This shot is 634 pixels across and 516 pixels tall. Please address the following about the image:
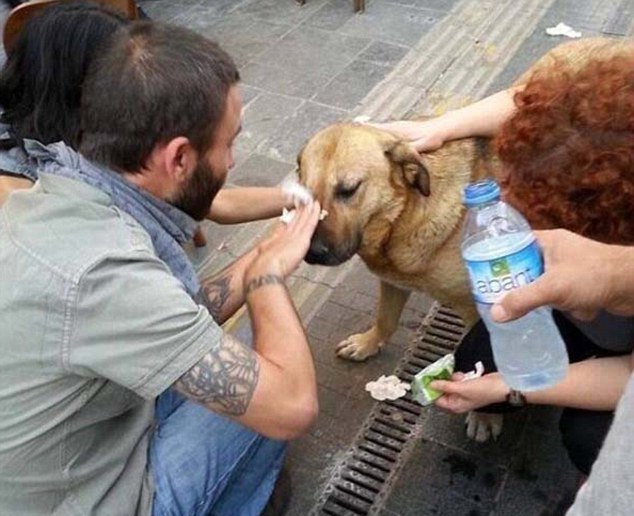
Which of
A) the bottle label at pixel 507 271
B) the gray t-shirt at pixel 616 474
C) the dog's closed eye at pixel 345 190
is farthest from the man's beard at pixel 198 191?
the gray t-shirt at pixel 616 474

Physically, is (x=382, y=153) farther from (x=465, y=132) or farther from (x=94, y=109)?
(x=94, y=109)

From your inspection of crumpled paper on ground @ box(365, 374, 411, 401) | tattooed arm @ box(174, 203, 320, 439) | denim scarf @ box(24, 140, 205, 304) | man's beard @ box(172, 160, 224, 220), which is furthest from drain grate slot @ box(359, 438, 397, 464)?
man's beard @ box(172, 160, 224, 220)

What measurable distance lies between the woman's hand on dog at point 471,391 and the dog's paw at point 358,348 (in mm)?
822

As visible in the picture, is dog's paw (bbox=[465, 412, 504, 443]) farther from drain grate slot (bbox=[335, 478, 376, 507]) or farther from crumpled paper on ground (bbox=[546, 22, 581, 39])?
crumpled paper on ground (bbox=[546, 22, 581, 39])

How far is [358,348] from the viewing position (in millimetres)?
3377

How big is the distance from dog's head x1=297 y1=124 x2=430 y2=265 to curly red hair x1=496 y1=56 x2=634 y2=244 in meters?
0.91

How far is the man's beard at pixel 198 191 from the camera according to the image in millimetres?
2166

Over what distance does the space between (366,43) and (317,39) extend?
14.8 inches

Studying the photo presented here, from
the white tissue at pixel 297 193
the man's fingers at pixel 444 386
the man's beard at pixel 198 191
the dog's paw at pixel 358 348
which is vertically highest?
the man's beard at pixel 198 191

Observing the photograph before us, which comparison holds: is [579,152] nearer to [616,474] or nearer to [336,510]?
[616,474]

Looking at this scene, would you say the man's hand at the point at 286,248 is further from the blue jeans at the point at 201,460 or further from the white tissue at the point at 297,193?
the blue jeans at the point at 201,460

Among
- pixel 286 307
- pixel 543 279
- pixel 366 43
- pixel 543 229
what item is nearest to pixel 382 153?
pixel 286 307

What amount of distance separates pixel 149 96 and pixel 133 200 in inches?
11.3

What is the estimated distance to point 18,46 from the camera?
258cm
